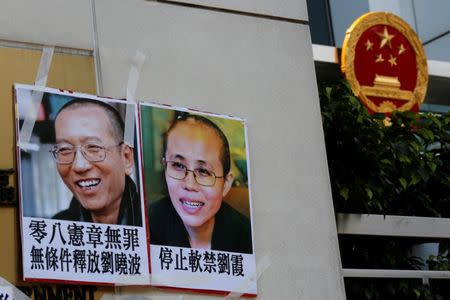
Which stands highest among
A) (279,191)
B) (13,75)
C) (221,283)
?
(13,75)

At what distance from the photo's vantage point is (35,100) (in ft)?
20.5

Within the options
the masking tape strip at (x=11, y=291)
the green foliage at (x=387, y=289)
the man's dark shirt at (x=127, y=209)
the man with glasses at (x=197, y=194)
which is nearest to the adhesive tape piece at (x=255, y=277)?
the man with glasses at (x=197, y=194)

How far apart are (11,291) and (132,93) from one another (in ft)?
5.21

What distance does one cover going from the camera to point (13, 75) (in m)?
6.29

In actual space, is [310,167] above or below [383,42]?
below

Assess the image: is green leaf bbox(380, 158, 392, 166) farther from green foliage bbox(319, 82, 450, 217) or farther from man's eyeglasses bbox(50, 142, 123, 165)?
man's eyeglasses bbox(50, 142, 123, 165)

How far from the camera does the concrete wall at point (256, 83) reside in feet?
22.4

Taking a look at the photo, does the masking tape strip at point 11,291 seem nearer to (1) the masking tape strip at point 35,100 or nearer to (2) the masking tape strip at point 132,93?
(1) the masking tape strip at point 35,100

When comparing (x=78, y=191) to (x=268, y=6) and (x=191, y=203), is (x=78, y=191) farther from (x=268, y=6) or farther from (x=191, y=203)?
(x=268, y=6)

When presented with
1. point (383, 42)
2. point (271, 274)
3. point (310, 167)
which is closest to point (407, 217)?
point (310, 167)

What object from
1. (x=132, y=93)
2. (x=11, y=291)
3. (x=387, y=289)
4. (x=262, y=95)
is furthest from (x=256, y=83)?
(x=11, y=291)

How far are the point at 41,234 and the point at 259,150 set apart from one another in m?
1.84

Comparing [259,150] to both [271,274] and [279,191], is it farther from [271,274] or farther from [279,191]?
[271,274]

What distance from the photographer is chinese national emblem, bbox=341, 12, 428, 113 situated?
10.2 m
